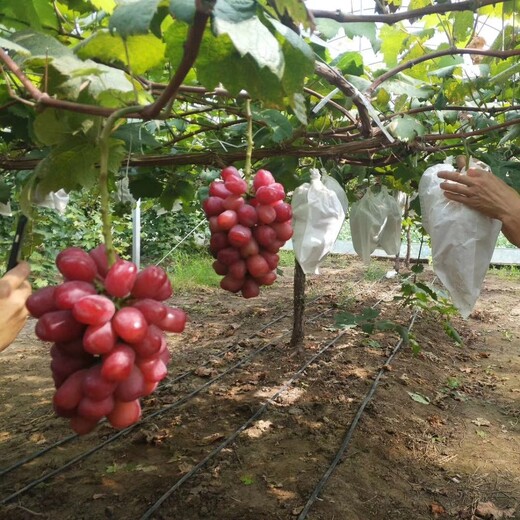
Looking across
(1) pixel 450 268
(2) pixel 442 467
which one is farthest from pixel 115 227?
(1) pixel 450 268

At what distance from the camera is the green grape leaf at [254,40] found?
681 mm

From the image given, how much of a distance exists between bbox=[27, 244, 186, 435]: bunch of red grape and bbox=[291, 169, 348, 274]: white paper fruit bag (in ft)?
3.71

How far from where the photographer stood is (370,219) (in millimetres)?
2527

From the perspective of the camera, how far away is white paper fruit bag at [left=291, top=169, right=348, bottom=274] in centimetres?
189

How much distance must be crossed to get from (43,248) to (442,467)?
5672mm

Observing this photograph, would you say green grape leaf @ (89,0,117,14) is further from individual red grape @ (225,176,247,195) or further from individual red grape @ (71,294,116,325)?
individual red grape @ (71,294,116,325)

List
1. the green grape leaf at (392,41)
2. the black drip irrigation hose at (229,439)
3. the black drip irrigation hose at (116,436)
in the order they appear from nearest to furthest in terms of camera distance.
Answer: the green grape leaf at (392,41)
the black drip irrigation hose at (229,439)
the black drip irrigation hose at (116,436)

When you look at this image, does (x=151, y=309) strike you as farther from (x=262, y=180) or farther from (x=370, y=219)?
(x=370, y=219)

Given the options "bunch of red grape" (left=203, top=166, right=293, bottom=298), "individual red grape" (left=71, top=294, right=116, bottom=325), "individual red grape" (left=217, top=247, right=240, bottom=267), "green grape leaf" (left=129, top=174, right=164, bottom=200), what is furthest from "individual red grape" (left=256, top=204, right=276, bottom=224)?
→ "green grape leaf" (left=129, top=174, right=164, bottom=200)

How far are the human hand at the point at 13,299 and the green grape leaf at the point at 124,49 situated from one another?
0.51 m

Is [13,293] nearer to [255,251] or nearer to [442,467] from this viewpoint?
[255,251]

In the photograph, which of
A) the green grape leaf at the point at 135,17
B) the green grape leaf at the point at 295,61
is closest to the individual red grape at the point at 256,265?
the green grape leaf at the point at 295,61

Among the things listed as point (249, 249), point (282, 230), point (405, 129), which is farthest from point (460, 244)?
point (249, 249)

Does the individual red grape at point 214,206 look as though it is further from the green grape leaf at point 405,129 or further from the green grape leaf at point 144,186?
the green grape leaf at point 144,186
